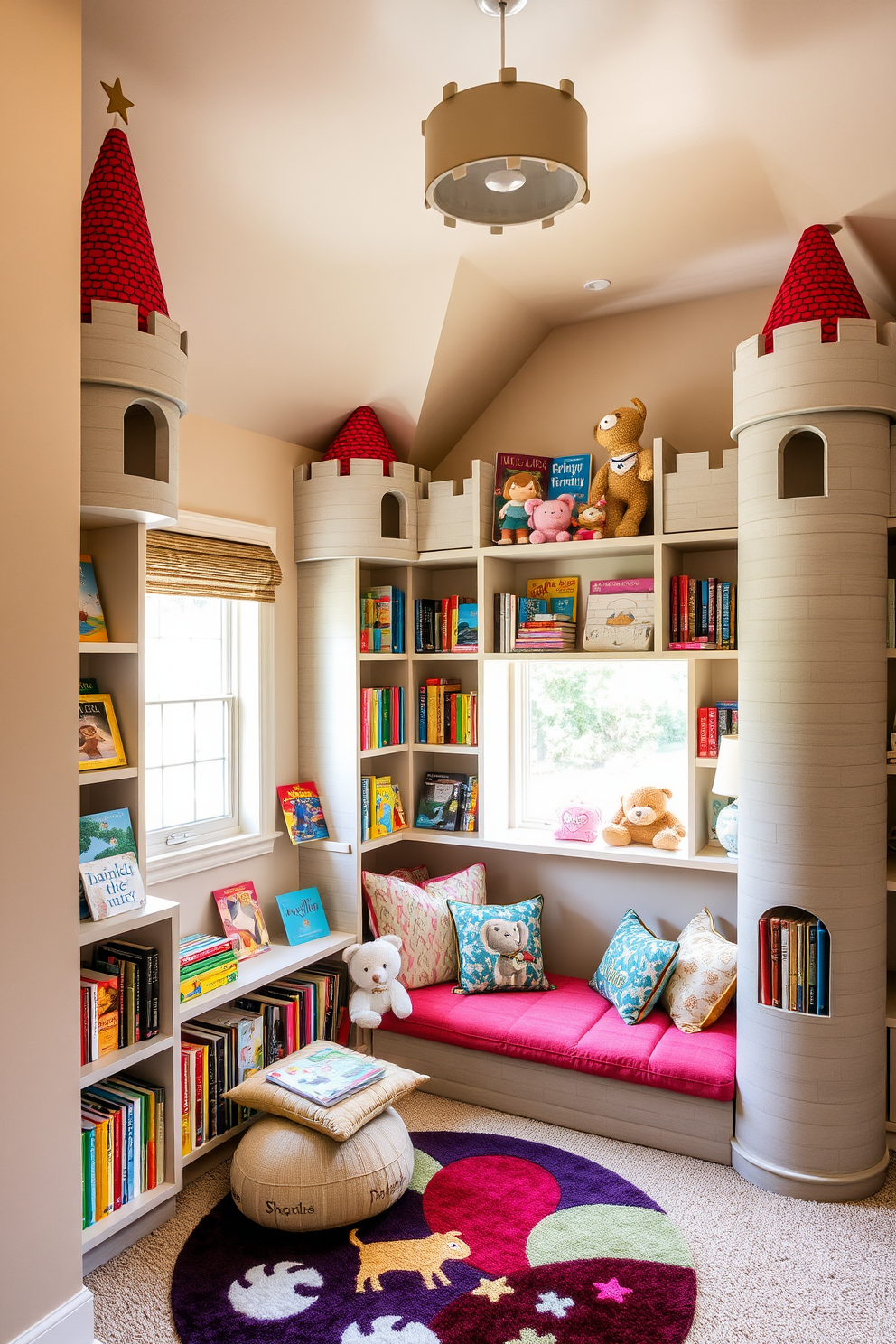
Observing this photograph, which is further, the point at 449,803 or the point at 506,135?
the point at 449,803

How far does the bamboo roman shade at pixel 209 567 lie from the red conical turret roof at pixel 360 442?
0.48 metres

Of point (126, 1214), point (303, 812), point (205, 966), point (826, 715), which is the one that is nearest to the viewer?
point (126, 1214)

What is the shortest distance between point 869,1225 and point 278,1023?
1907 mm

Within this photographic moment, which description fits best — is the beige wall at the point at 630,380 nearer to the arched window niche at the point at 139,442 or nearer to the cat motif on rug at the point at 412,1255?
the arched window niche at the point at 139,442

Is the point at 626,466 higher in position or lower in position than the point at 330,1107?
higher

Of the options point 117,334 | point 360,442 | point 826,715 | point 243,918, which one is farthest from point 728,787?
point 117,334

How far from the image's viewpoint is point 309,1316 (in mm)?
2139

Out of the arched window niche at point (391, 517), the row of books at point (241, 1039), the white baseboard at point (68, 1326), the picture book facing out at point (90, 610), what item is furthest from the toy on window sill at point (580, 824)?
the white baseboard at point (68, 1326)

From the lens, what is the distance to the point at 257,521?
11.2 feet

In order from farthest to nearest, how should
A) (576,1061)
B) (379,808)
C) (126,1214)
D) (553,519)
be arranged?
(379,808)
(553,519)
(576,1061)
(126,1214)

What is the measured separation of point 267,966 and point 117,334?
2083 millimetres

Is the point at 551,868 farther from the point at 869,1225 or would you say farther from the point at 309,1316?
the point at 309,1316

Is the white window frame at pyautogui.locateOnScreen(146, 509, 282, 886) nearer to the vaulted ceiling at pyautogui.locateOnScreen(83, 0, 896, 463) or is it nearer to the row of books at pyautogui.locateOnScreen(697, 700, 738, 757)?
the vaulted ceiling at pyautogui.locateOnScreen(83, 0, 896, 463)

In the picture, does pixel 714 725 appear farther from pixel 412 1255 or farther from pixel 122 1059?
pixel 122 1059
